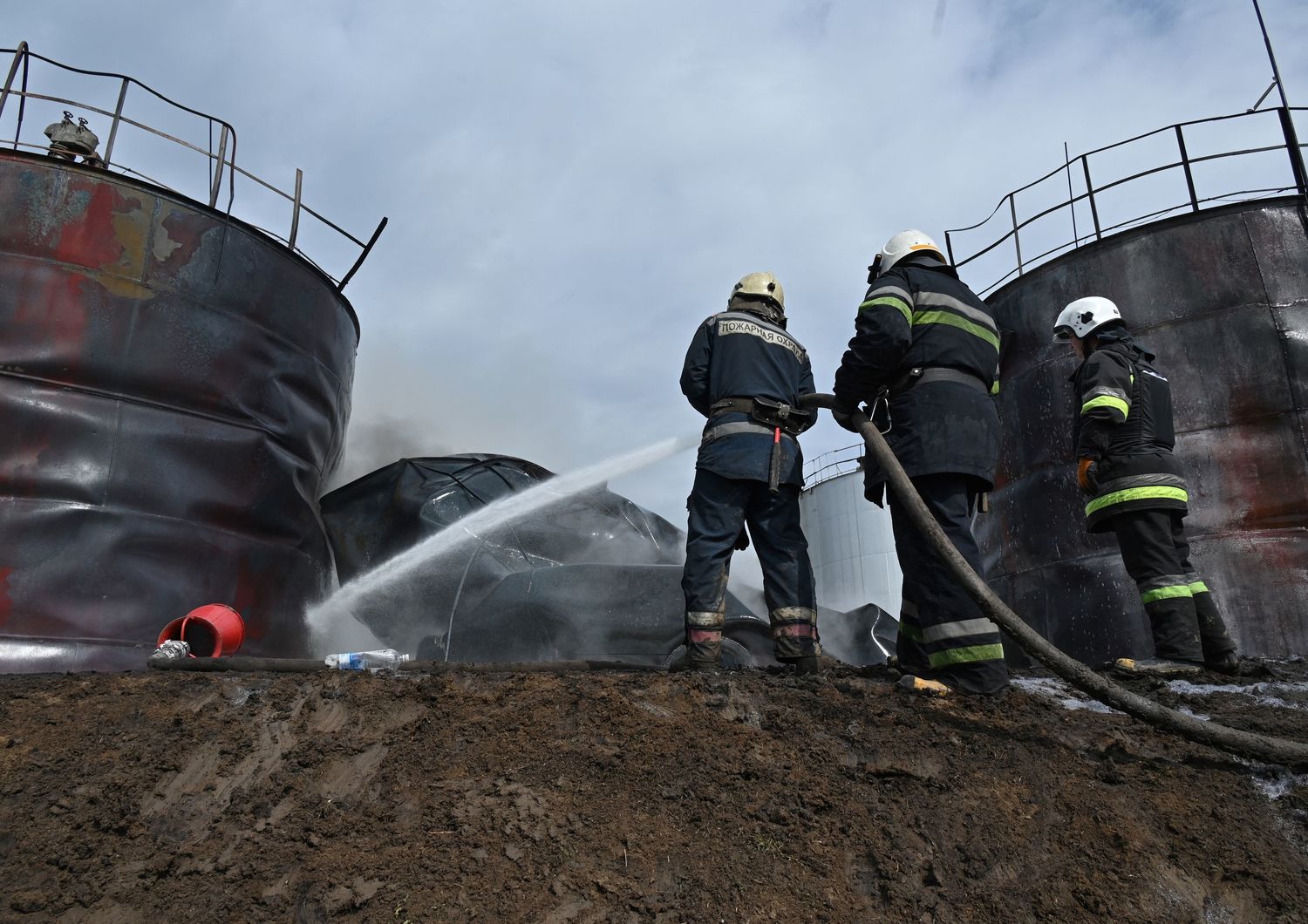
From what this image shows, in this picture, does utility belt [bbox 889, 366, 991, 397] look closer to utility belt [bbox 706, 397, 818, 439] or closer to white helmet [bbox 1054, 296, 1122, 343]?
utility belt [bbox 706, 397, 818, 439]

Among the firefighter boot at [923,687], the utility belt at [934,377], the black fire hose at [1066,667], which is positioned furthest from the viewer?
the utility belt at [934,377]

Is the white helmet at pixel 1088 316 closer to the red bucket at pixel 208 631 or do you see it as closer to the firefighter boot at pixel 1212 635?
the firefighter boot at pixel 1212 635

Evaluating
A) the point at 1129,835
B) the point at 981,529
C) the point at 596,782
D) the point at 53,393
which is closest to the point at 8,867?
the point at 596,782

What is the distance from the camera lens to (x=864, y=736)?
2.47 meters

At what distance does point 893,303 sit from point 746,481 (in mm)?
970

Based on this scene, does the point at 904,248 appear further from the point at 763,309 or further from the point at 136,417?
the point at 136,417

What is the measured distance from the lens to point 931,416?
3.33 meters

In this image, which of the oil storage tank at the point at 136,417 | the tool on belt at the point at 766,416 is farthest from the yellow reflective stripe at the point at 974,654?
the oil storage tank at the point at 136,417

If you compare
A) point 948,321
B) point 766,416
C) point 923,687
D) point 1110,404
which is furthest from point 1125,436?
point 923,687

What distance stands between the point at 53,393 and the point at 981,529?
6.32 metres

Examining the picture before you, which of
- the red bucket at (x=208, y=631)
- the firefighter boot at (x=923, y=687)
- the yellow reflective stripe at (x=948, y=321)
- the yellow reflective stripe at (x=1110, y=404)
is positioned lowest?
the firefighter boot at (x=923, y=687)

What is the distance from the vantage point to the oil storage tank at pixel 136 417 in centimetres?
490

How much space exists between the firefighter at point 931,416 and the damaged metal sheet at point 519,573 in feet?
6.51

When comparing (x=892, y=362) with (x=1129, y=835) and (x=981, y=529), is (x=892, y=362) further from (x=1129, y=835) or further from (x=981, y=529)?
(x=981, y=529)
